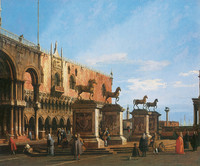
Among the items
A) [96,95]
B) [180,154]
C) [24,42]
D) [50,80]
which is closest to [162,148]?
[180,154]

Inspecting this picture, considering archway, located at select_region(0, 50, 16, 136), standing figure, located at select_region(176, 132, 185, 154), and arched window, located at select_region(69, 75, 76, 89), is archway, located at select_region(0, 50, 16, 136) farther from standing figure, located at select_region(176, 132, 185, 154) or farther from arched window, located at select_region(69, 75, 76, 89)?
arched window, located at select_region(69, 75, 76, 89)

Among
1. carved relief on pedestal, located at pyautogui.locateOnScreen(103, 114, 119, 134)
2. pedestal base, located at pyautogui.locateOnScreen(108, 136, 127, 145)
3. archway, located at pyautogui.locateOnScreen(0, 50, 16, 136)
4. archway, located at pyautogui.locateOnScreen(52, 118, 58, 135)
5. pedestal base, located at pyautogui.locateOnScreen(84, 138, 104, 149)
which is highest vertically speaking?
archway, located at pyautogui.locateOnScreen(0, 50, 16, 136)

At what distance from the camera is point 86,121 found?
20.9 m

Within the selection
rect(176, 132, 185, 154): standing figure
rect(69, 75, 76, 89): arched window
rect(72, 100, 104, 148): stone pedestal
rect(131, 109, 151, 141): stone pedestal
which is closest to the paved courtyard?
rect(72, 100, 104, 148): stone pedestal

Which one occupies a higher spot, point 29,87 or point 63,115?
point 29,87

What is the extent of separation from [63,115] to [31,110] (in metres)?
8.57

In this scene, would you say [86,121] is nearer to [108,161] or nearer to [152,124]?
[108,161]

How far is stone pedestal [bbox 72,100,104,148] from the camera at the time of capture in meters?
20.7

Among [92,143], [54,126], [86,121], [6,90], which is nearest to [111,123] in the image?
[86,121]

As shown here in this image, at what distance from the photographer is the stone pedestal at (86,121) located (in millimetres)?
20734

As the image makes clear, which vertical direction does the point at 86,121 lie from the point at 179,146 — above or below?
above

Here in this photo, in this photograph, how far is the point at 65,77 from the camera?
52.3 meters

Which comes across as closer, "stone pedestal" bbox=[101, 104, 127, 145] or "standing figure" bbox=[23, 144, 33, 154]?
"standing figure" bbox=[23, 144, 33, 154]

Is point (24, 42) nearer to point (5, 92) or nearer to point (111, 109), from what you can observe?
point (5, 92)
